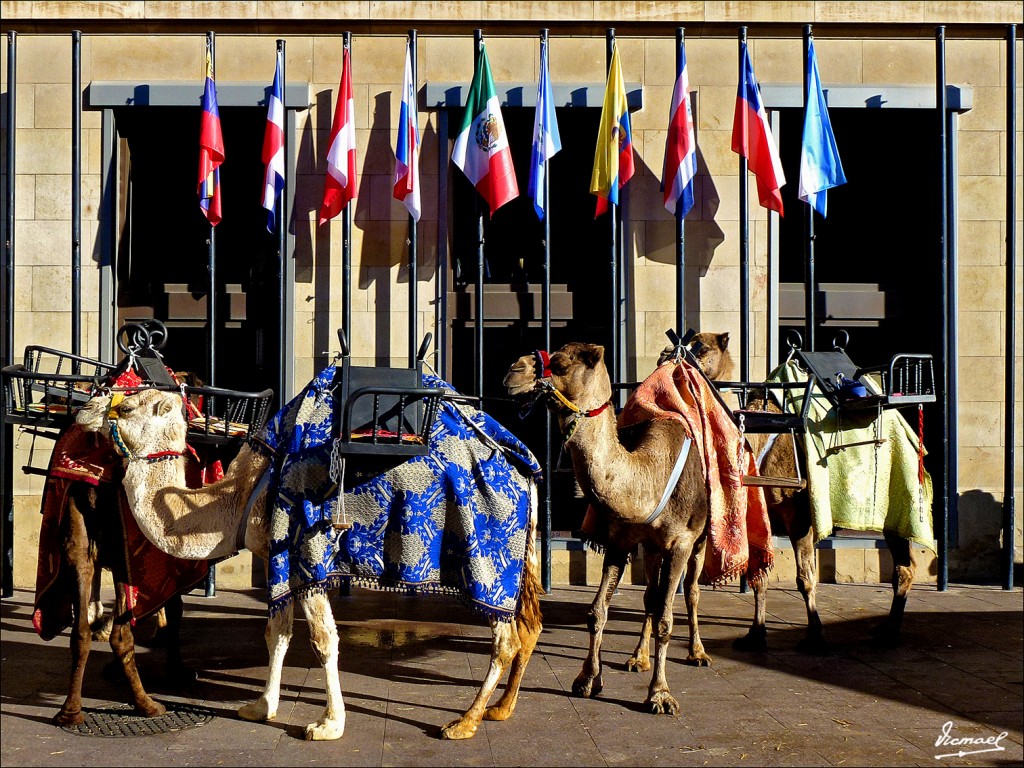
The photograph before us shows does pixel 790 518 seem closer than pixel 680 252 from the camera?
Yes

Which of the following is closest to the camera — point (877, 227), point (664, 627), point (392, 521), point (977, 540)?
point (392, 521)

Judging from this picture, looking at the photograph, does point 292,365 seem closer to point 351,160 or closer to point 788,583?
point 351,160

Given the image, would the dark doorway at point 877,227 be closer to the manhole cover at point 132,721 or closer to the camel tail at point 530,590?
the camel tail at point 530,590

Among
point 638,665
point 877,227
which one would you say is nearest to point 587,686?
point 638,665

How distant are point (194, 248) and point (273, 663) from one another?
6521 millimetres

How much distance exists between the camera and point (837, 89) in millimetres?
11289

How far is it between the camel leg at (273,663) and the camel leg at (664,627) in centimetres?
219

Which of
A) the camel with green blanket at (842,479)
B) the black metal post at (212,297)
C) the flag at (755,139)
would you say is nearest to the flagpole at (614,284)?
the flag at (755,139)

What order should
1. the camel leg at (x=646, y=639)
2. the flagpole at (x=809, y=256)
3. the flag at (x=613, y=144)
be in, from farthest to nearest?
the flagpole at (x=809, y=256) < the flag at (x=613, y=144) < the camel leg at (x=646, y=639)

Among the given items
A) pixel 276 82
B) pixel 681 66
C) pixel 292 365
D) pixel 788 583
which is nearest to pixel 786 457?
pixel 788 583

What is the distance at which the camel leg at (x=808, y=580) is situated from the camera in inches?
320

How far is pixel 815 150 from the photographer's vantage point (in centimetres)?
1087

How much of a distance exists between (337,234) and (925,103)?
6280 mm

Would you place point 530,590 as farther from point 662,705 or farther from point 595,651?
point 662,705
